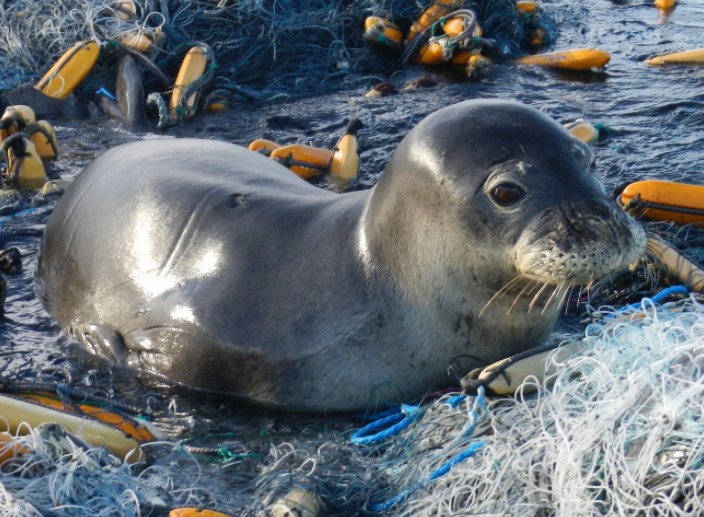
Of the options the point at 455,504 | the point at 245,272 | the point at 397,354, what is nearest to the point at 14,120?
the point at 245,272

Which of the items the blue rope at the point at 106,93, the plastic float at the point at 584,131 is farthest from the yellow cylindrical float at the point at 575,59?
the blue rope at the point at 106,93

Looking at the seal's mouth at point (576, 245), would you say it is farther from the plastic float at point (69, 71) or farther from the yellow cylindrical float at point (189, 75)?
the plastic float at point (69, 71)

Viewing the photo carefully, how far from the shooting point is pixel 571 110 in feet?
32.0

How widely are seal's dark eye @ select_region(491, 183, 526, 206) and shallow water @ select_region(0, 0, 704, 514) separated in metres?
1.19

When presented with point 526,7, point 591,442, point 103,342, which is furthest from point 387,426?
point 526,7

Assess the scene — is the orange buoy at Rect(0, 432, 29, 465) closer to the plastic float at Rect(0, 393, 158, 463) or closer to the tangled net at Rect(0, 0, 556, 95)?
the plastic float at Rect(0, 393, 158, 463)

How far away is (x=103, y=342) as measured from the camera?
574 cm

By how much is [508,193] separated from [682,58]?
21.9 ft

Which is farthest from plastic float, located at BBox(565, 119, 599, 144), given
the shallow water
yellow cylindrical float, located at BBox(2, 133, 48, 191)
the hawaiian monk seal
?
yellow cylindrical float, located at BBox(2, 133, 48, 191)

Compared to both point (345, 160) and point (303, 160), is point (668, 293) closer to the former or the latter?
point (345, 160)

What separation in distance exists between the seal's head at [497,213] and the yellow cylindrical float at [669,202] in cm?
180

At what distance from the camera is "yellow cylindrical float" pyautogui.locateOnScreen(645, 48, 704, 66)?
35.0 feet

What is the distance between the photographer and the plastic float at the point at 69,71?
1013 centimetres

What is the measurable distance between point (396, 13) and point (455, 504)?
845 centimetres
